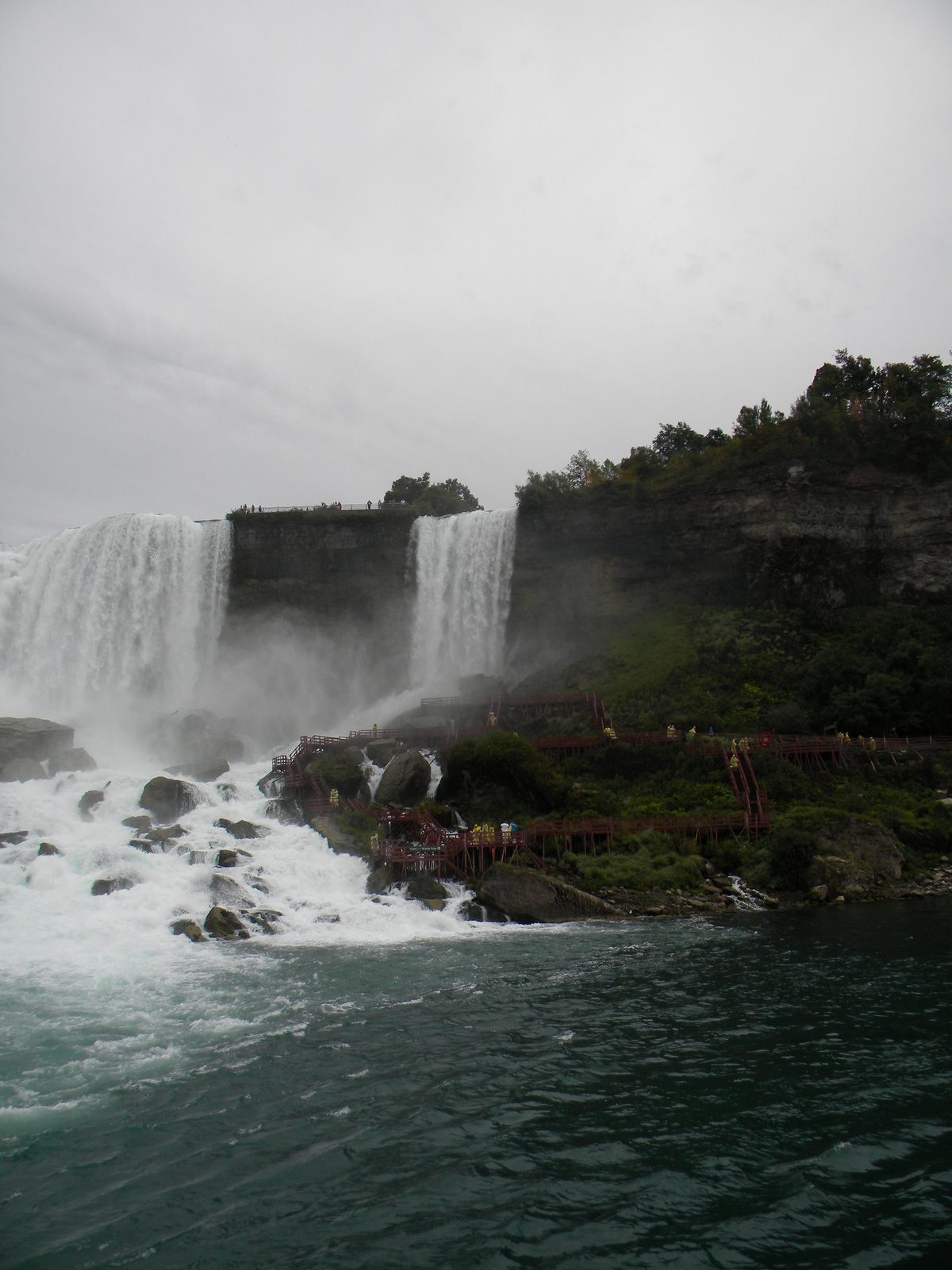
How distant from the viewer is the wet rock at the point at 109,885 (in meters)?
26.4

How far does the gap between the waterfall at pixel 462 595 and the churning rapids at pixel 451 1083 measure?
29505 mm

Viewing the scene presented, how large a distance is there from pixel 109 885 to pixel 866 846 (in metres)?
27.1

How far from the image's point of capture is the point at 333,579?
201 ft

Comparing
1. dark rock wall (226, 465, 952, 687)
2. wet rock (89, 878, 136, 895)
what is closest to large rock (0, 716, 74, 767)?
dark rock wall (226, 465, 952, 687)

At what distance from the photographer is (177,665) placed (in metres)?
59.5

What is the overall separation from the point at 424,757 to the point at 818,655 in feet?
74.9

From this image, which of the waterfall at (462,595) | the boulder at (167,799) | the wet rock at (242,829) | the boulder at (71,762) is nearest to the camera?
the wet rock at (242,829)

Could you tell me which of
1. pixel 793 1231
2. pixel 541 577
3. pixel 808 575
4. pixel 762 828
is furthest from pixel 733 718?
pixel 793 1231

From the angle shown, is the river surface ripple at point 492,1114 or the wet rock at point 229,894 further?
the wet rock at point 229,894

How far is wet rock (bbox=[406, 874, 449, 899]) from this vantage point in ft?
91.8

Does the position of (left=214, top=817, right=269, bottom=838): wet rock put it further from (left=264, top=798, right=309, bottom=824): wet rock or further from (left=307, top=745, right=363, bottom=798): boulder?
(left=307, top=745, right=363, bottom=798): boulder

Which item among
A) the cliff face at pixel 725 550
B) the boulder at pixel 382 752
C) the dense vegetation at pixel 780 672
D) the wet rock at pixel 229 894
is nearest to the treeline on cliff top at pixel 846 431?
the cliff face at pixel 725 550

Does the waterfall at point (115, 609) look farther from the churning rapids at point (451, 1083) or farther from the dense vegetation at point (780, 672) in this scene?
the churning rapids at point (451, 1083)

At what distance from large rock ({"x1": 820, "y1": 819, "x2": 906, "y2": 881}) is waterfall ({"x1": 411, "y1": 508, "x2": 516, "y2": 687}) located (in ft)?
95.9
